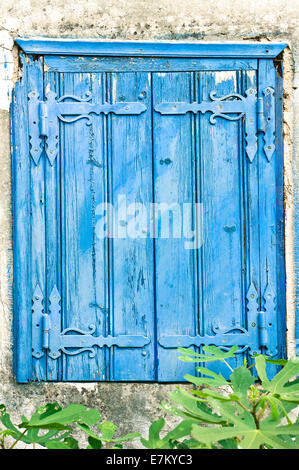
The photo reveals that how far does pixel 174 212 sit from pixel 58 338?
984 mm

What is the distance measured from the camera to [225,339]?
8.40 feet

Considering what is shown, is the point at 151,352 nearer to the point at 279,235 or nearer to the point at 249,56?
the point at 279,235

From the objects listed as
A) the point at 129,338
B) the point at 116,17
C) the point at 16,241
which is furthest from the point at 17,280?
the point at 116,17

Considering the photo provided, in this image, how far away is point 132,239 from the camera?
8.55 feet

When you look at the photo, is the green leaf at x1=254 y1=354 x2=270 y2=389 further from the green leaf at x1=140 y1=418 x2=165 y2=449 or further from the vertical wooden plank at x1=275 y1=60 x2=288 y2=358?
the vertical wooden plank at x1=275 y1=60 x2=288 y2=358

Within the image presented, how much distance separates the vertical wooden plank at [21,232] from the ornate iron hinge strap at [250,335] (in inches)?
31.0

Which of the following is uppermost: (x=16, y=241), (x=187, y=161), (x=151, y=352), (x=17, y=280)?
(x=187, y=161)

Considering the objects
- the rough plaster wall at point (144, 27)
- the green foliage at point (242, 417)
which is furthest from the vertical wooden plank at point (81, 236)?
the green foliage at point (242, 417)

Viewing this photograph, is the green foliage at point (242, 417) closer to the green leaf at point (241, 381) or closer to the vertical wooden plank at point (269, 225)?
the green leaf at point (241, 381)

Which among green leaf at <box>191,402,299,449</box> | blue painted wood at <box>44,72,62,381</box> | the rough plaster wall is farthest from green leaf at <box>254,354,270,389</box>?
blue painted wood at <box>44,72,62,381</box>

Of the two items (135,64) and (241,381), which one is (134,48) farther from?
(241,381)

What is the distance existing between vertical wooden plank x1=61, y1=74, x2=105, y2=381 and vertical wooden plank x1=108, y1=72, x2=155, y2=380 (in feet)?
0.29
